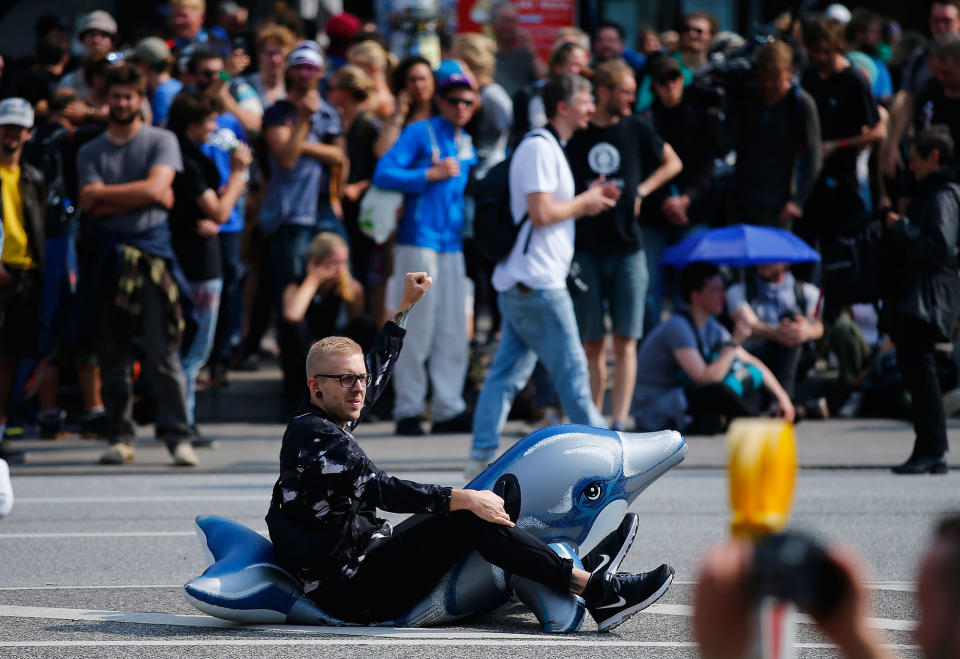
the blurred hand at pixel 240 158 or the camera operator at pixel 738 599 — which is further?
the blurred hand at pixel 240 158

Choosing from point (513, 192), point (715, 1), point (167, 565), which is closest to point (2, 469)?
point (167, 565)

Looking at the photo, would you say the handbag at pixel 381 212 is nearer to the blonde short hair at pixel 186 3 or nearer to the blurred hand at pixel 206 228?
the blurred hand at pixel 206 228

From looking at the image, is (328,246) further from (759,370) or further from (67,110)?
(759,370)

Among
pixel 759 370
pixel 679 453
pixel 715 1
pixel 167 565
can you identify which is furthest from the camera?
pixel 715 1

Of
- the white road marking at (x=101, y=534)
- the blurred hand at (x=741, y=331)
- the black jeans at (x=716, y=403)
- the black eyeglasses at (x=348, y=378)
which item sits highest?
the black eyeglasses at (x=348, y=378)

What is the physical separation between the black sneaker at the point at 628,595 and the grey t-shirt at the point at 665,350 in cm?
518

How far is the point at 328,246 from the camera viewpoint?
36.5ft

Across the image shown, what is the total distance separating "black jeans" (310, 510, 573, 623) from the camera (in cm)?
557

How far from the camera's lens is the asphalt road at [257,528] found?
18.1 feet

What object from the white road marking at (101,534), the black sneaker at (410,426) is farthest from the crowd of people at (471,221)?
the white road marking at (101,534)

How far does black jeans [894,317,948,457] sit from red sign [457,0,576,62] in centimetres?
715

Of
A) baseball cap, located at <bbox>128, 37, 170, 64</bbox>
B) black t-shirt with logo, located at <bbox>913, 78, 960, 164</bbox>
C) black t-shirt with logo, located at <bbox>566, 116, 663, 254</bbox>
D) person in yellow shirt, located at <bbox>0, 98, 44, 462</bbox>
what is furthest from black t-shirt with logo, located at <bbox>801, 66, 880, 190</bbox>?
person in yellow shirt, located at <bbox>0, 98, 44, 462</bbox>

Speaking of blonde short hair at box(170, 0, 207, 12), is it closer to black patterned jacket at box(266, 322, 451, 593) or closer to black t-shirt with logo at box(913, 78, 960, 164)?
black t-shirt with logo at box(913, 78, 960, 164)

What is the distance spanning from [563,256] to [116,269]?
9.25ft
